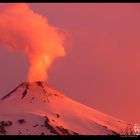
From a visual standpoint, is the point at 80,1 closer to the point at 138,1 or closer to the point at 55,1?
the point at 55,1
